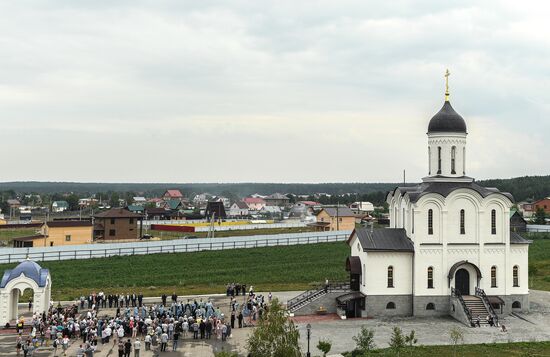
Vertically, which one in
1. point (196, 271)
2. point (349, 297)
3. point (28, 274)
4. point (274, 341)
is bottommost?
point (196, 271)

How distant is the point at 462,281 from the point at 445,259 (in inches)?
66.4

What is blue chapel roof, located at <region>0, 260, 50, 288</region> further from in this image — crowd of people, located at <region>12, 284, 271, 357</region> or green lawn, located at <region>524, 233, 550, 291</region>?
green lawn, located at <region>524, 233, 550, 291</region>

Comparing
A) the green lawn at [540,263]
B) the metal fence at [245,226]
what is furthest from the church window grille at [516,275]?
the metal fence at [245,226]

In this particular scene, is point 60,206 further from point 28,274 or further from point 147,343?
point 147,343

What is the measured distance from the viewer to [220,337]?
28.8m

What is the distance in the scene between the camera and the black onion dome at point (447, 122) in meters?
36.7

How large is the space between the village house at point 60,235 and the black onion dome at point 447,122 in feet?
147

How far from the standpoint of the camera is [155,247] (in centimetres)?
6075

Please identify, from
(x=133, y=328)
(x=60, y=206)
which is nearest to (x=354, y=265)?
(x=133, y=328)

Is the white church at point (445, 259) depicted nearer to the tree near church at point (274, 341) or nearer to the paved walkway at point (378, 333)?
the paved walkway at point (378, 333)

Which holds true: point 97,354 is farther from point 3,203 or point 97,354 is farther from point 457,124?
point 3,203

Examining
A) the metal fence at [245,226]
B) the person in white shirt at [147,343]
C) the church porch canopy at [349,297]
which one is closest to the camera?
the person in white shirt at [147,343]

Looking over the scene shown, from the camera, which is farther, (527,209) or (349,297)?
(527,209)

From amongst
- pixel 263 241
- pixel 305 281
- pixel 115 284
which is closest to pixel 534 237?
pixel 263 241
